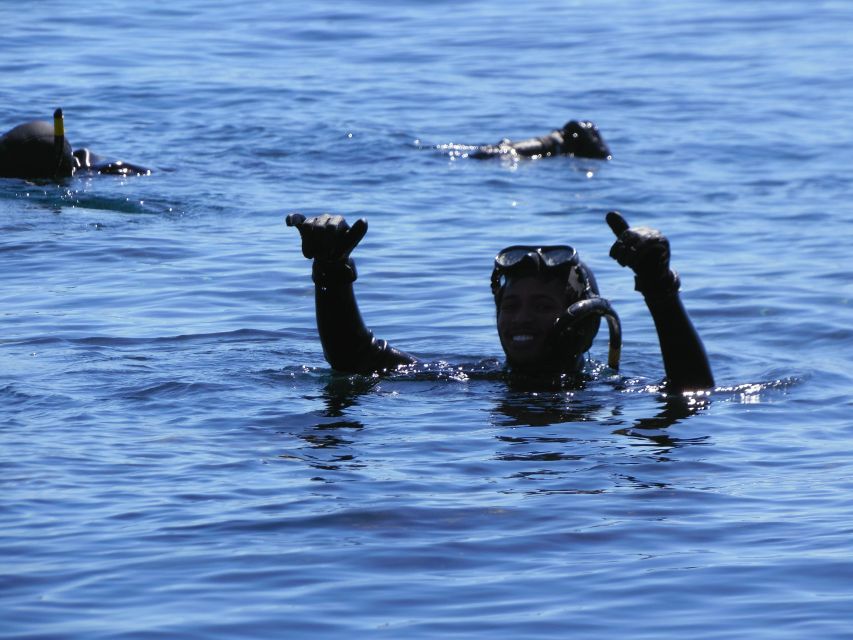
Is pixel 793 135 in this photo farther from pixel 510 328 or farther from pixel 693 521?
pixel 693 521

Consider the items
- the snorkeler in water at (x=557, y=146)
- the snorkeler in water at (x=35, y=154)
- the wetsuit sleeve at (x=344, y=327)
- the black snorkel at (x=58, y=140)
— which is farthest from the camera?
the snorkeler in water at (x=557, y=146)

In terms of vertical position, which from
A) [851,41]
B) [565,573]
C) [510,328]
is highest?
[851,41]

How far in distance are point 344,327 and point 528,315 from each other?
919 mm

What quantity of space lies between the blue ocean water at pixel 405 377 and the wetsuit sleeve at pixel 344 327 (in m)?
0.13

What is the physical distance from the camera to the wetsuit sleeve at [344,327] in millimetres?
8414

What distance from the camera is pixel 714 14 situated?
99.0 feet

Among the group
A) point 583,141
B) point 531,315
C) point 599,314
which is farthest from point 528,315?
point 583,141

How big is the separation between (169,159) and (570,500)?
10.4m

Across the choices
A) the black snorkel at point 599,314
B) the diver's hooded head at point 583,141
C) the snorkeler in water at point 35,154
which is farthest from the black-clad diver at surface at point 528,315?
the diver's hooded head at point 583,141

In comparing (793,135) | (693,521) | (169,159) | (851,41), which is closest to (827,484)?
(693,521)

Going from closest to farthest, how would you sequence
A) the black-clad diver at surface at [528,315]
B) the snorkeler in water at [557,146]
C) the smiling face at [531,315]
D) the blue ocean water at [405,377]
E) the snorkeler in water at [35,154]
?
1. the blue ocean water at [405,377]
2. the black-clad diver at surface at [528,315]
3. the smiling face at [531,315]
4. the snorkeler in water at [35,154]
5. the snorkeler in water at [557,146]

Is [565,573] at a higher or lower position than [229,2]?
lower

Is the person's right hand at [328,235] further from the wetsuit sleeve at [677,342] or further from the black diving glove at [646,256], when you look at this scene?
the wetsuit sleeve at [677,342]

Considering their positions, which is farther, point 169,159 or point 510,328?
point 169,159
